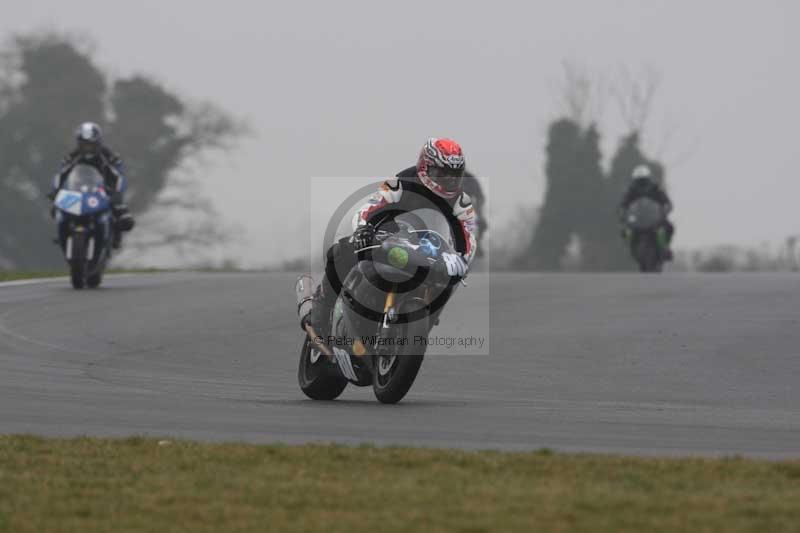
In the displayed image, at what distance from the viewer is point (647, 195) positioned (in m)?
31.8

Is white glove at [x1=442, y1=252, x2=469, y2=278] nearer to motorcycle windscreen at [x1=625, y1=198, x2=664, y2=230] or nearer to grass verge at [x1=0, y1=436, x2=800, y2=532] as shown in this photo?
grass verge at [x1=0, y1=436, x2=800, y2=532]

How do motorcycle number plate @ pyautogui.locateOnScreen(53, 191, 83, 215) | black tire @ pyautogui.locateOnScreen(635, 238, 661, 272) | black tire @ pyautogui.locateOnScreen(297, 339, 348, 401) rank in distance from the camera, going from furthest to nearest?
black tire @ pyautogui.locateOnScreen(635, 238, 661, 272), motorcycle number plate @ pyautogui.locateOnScreen(53, 191, 83, 215), black tire @ pyautogui.locateOnScreen(297, 339, 348, 401)

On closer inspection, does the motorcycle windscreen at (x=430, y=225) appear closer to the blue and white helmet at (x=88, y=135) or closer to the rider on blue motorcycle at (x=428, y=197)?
the rider on blue motorcycle at (x=428, y=197)

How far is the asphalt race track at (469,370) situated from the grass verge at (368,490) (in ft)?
2.46

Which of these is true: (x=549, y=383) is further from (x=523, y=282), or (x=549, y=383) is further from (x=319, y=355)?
(x=523, y=282)

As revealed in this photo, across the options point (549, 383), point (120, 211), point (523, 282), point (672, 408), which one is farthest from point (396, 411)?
point (523, 282)

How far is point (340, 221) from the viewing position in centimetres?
1195

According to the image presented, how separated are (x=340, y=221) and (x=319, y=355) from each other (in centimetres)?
98

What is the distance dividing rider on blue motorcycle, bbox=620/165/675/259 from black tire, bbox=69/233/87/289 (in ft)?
40.8

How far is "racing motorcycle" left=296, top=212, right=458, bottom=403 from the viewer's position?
422 inches

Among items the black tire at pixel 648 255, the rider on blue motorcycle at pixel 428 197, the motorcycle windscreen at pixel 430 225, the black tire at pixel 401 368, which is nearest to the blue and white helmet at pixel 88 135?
the rider on blue motorcycle at pixel 428 197

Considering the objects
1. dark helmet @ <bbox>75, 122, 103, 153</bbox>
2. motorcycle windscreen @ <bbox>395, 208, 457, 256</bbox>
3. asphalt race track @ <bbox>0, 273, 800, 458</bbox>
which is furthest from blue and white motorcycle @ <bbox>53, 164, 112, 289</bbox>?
motorcycle windscreen @ <bbox>395, 208, 457, 256</bbox>

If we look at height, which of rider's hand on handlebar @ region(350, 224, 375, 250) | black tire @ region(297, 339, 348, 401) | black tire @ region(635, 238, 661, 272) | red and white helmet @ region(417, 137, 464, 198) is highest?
red and white helmet @ region(417, 137, 464, 198)

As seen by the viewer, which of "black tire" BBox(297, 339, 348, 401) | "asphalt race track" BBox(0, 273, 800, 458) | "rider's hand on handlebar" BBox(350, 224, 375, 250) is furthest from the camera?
"black tire" BBox(297, 339, 348, 401)
